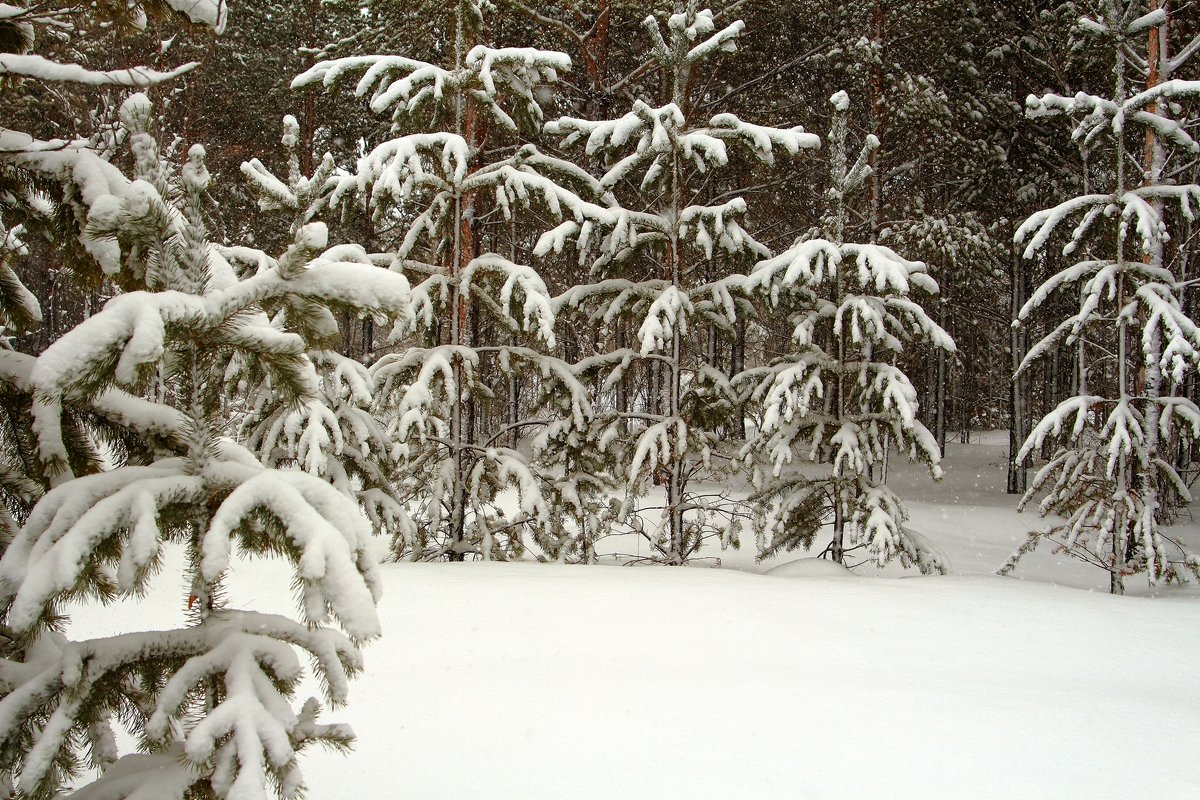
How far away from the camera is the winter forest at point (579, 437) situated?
208 centimetres

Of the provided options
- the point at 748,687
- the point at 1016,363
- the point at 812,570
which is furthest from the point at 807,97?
the point at 748,687

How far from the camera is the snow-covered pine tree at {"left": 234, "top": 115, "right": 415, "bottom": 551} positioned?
284 inches

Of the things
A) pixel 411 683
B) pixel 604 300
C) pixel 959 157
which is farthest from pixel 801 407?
pixel 959 157

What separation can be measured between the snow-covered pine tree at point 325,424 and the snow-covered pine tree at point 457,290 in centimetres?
27

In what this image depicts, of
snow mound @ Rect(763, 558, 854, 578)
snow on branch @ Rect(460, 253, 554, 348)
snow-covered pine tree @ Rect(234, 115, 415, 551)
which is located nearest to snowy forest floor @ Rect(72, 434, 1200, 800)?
snow mound @ Rect(763, 558, 854, 578)

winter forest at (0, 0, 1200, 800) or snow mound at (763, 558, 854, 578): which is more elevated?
winter forest at (0, 0, 1200, 800)

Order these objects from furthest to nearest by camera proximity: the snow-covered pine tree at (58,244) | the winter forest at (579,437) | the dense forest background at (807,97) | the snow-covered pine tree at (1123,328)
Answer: the dense forest background at (807,97)
the snow-covered pine tree at (1123,328)
the snow-covered pine tree at (58,244)
the winter forest at (579,437)

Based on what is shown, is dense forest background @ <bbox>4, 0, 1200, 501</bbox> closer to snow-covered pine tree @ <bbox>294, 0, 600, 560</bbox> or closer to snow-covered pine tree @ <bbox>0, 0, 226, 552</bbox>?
snow-covered pine tree @ <bbox>294, 0, 600, 560</bbox>

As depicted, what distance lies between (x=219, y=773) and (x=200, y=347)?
3.70 feet

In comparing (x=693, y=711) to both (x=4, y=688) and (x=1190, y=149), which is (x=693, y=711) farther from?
(x=1190, y=149)

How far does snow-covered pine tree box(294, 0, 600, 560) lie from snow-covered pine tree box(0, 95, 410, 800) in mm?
5314

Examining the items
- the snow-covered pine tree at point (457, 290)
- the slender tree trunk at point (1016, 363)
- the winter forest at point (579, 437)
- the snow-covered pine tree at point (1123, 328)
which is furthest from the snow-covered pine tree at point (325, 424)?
the slender tree trunk at point (1016, 363)

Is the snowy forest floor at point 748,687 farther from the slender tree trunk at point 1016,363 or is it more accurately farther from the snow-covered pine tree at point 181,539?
the slender tree trunk at point 1016,363

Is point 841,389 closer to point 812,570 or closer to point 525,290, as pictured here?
point 812,570
